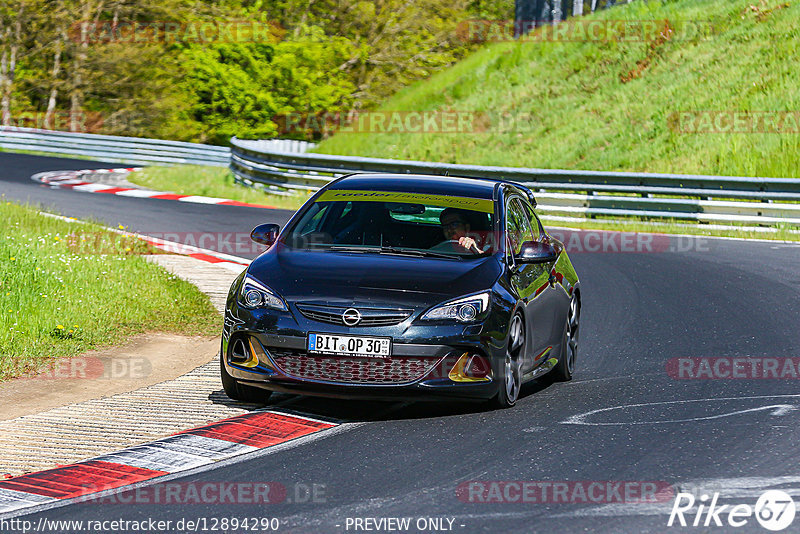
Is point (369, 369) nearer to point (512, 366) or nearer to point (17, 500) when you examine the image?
point (512, 366)

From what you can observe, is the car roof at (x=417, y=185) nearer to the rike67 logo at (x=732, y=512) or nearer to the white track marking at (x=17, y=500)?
the rike67 logo at (x=732, y=512)

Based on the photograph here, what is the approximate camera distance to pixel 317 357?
297 inches

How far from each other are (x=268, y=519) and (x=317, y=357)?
2176 millimetres

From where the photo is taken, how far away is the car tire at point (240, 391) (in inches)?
316

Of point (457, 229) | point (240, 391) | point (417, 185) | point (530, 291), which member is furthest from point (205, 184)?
point (240, 391)

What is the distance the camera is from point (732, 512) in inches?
219

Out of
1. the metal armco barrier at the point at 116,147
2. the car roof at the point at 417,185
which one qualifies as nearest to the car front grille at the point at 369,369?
the car roof at the point at 417,185

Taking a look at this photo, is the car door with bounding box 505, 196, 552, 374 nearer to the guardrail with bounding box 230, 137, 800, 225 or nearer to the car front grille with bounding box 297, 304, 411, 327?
the car front grille with bounding box 297, 304, 411, 327

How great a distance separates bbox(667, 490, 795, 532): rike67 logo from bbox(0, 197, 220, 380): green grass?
17.1 ft

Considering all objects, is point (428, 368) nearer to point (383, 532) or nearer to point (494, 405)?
point (494, 405)

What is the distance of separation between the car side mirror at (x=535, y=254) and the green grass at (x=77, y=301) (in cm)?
368

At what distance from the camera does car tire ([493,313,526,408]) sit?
788 cm

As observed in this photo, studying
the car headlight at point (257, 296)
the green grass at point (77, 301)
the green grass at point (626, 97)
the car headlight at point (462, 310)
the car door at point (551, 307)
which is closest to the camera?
the car headlight at point (462, 310)

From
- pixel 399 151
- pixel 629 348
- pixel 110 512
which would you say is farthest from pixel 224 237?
pixel 399 151
